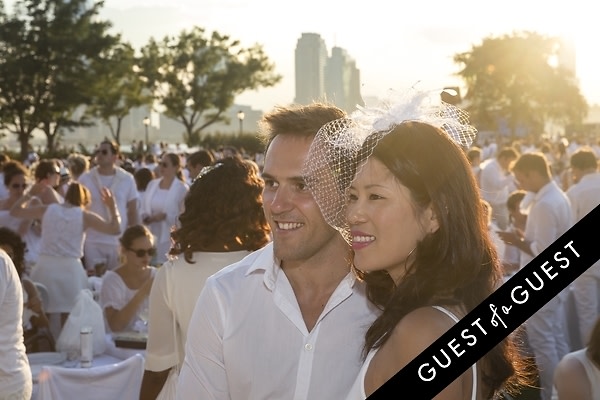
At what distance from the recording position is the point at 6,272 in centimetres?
363

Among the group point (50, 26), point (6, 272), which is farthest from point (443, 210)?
point (50, 26)

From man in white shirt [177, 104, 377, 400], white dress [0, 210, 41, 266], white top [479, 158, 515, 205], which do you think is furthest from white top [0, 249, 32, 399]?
white top [479, 158, 515, 205]

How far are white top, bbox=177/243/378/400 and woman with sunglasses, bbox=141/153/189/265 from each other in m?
7.11

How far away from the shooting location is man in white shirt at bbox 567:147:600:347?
724 centimetres

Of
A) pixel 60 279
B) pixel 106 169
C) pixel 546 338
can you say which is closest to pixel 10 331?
pixel 60 279

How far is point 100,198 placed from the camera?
28.1 feet

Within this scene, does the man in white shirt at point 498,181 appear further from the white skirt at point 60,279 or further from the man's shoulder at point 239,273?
the man's shoulder at point 239,273

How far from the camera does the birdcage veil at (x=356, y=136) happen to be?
2.14 metres

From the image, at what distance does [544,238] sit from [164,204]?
4605mm

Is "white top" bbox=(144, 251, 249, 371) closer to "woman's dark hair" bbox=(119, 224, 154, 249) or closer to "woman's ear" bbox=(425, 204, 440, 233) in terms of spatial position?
"woman's ear" bbox=(425, 204, 440, 233)

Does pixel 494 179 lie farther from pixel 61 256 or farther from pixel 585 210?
pixel 61 256

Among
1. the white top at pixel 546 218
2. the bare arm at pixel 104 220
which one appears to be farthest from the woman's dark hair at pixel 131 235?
the white top at pixel 546 218

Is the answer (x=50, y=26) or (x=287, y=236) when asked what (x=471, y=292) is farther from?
(x=50, y=26)

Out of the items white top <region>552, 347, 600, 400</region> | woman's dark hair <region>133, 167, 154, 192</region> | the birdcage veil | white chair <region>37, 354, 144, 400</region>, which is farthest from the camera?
woman's dark hair <region>133, 167, 154, 192</region>
